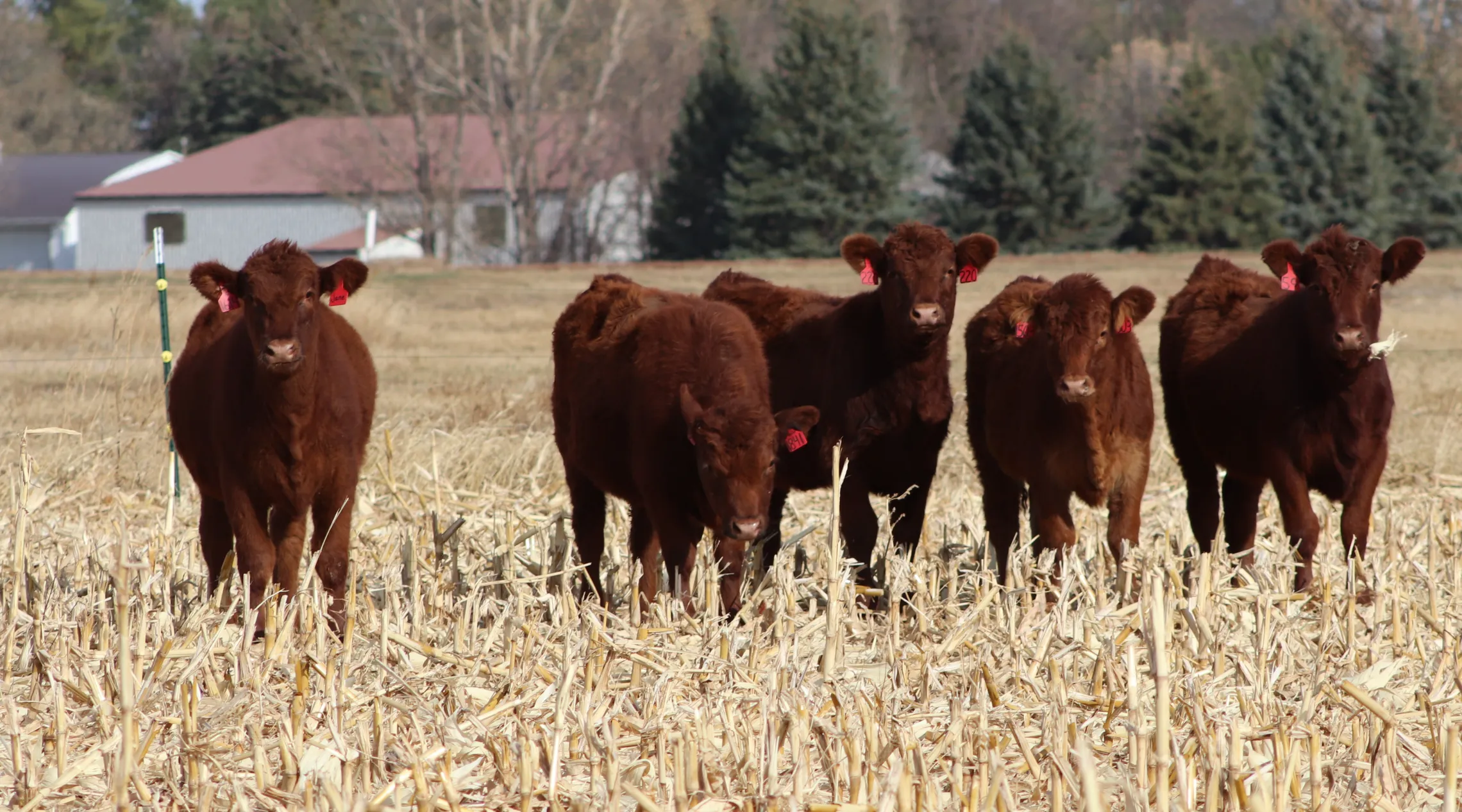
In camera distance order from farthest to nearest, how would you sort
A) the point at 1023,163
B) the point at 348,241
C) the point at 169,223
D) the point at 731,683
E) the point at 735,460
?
the point at 169,223 < the point at 348,241 < the point at 1023,163 < the point at 735,460 < the point at 731,683

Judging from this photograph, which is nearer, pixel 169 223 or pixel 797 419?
pixel 797 419

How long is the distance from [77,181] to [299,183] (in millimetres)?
10204

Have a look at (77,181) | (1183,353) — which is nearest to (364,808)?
(1183,353)

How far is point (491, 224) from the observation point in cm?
5303

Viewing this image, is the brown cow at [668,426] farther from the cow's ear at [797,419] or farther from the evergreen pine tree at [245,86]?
the evergreen pine tree at [245,86]

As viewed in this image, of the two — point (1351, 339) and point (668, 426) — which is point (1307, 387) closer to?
point (1351, 339)

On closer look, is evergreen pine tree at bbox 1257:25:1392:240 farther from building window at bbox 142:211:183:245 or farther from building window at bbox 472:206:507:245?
building window at bbox 142:211:183:245

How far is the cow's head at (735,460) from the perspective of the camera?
6.73 metres

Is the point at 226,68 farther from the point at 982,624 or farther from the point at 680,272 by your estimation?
the point at 982,624

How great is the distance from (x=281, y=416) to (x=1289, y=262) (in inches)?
193

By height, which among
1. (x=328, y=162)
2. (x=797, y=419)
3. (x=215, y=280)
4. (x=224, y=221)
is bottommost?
(x=224, y=221)

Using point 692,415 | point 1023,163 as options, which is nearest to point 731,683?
point 692,415

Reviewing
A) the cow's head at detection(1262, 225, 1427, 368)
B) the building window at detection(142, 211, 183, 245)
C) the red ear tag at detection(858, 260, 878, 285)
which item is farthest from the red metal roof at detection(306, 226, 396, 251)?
the cow's head at detection(1262, 225, 1427, 368)

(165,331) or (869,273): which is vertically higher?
(869,273)
